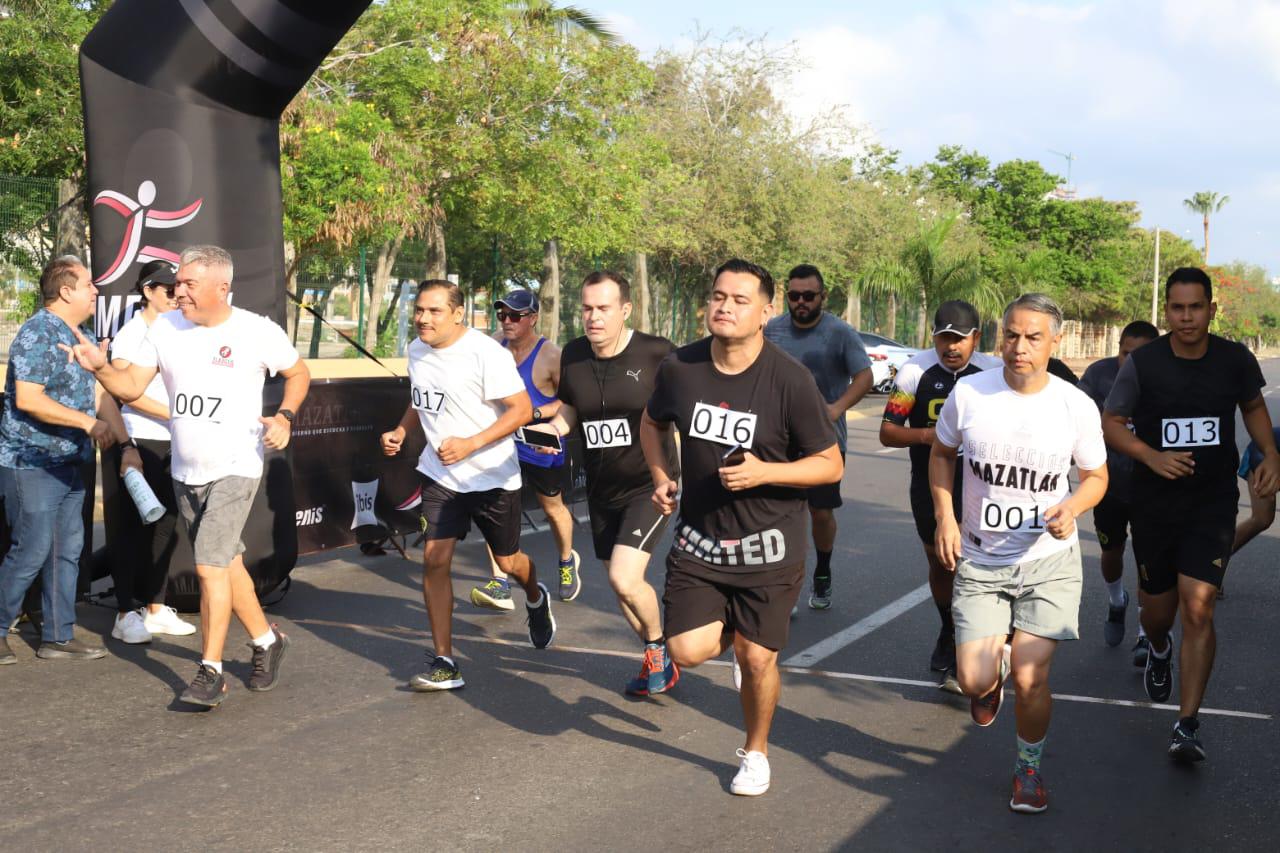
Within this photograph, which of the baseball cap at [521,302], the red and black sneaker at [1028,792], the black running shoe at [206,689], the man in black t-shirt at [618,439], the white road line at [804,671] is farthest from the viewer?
the baseball cap at [521,302]

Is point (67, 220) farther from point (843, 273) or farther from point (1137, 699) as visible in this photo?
point (843, 273)

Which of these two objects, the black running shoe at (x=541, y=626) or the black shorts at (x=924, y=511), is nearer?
the black shorts at (x=924, y=511)

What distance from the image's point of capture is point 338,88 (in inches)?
879

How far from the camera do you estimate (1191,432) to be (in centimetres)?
543

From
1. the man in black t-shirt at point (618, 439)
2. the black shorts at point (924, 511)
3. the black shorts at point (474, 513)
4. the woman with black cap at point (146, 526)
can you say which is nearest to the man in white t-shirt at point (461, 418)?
the black shorts at point (474, 513)

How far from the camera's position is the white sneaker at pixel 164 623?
A: 23.3 feet

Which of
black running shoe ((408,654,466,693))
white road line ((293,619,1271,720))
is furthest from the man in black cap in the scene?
black running shoe ((408,654,466,693))

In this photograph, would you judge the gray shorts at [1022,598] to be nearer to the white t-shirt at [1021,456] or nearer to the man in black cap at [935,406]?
the white t-shirt at [1021,456]

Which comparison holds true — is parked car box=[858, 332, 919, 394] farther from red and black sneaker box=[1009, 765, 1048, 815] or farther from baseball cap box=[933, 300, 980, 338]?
red and black sneaker box=[1009, 765, 1048, 815]

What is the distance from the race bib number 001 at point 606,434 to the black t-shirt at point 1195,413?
2.29 m

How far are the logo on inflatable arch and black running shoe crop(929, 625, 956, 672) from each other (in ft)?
14.9

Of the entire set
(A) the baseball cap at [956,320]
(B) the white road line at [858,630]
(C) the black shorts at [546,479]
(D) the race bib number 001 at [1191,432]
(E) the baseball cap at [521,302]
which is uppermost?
(E) the baseball cap at [521,302]

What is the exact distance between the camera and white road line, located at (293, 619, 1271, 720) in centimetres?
591

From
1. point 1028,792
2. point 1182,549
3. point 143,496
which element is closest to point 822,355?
point 1182,549
